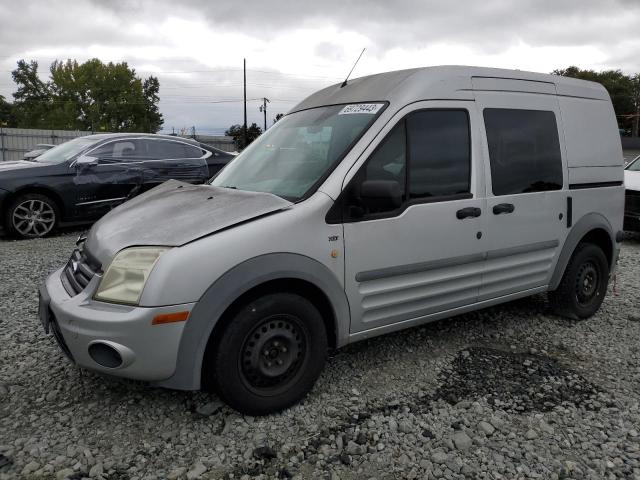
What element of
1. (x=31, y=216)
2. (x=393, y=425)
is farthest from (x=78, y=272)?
(x=31, y=216)

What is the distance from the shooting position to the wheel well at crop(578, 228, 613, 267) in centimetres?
473

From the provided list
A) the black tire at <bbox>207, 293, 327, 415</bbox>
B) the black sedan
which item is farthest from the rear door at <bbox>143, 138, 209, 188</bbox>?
the black tire at <bbox>207, 293, 327, 415</bbox>

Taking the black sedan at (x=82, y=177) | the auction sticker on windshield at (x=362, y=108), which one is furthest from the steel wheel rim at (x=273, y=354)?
the black sedan at (x=82, y=177)

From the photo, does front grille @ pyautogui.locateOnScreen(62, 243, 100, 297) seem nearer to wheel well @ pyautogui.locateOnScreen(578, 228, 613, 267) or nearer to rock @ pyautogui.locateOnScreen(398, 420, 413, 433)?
rock @ pyautogui.locateOnScreen(398, 420, 413, 433)

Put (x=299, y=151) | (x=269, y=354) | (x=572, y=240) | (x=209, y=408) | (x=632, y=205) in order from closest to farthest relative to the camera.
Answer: (x=269, y=354) → (x=209, y=408) → (x=299, y=151) → (x=572, y=240) → (x=632, y=205)

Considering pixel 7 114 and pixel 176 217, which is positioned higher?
pixel 7 114

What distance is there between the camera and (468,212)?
366 cm

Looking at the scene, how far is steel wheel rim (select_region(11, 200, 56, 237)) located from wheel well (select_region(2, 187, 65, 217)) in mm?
119

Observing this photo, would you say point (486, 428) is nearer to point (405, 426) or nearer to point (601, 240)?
point (405, 426)

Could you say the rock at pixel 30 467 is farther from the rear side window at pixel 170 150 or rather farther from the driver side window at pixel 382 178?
the rear side window at pixel 170 150

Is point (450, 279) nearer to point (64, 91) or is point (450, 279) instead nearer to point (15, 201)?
point (15, 201)

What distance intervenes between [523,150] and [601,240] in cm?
144

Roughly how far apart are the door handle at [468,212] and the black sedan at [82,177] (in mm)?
5334

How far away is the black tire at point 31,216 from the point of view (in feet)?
25.6
